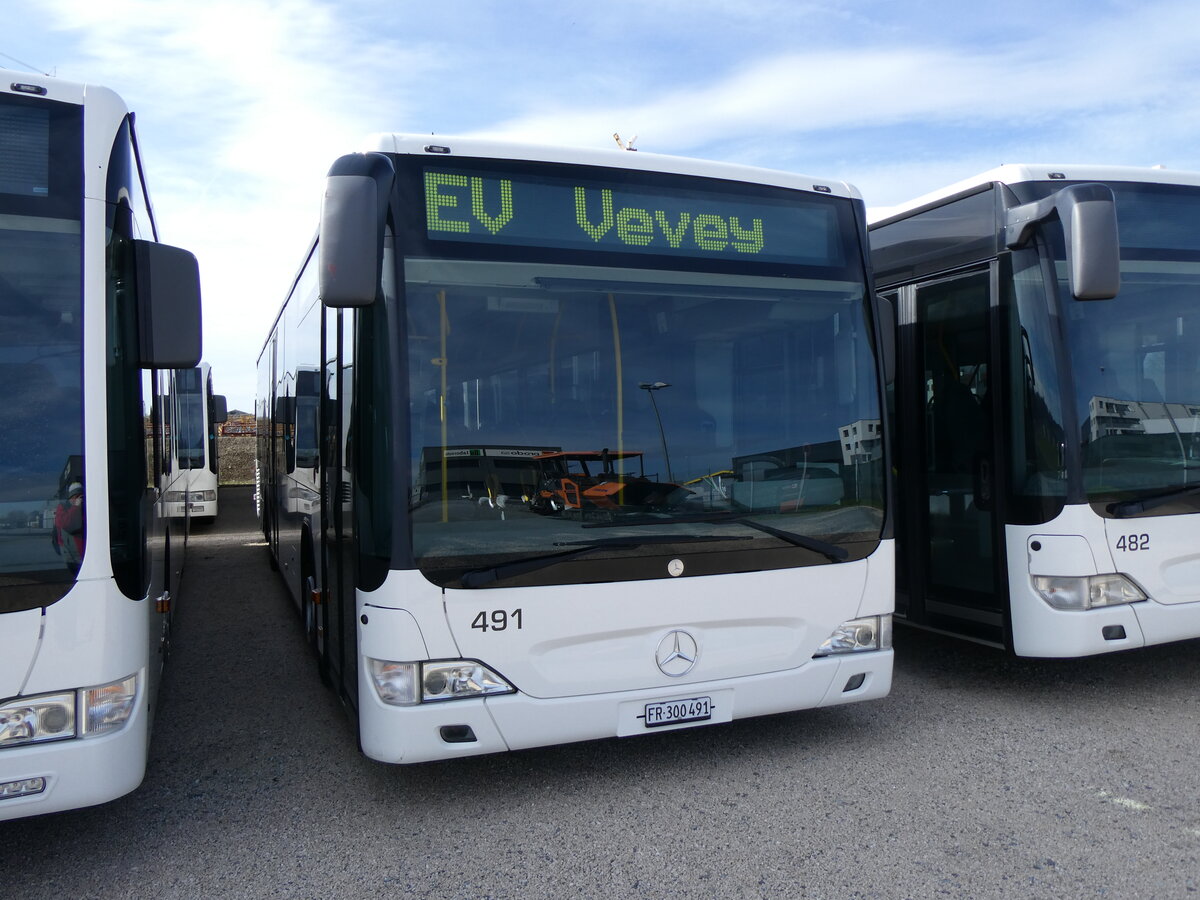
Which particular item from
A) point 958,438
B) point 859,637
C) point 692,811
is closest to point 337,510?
point 692,811

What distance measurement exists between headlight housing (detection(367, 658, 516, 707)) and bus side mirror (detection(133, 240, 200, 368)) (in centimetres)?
143

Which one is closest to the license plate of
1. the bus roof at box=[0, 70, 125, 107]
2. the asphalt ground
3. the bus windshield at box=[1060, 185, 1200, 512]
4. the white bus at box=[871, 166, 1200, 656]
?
the asphalt ground

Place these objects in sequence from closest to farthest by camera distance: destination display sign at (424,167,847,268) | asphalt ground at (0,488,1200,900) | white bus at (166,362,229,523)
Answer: asphalt ground at (0,488,1200,900)
destination display sign at (424,167,847,268)
white bus at (166,362,229,523)

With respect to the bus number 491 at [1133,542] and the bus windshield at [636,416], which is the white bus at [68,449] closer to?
the bus windshield at [636,416]

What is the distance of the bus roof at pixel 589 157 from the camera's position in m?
4.06

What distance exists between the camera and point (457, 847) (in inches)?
153

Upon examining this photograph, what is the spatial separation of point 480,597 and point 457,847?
0.99 metres

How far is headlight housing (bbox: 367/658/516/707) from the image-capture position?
393 cm

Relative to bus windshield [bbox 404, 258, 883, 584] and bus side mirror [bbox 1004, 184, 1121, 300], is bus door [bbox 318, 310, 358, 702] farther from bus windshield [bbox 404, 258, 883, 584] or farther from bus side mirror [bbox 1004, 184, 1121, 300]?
bus side mirror [bbox 1004, 184, 1121, 300]

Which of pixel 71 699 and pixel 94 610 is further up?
pixel 94 610

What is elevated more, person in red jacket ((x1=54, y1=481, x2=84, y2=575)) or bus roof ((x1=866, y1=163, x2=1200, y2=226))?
bus roof ((x1=866, y1=163, x2=1200, y2=226))

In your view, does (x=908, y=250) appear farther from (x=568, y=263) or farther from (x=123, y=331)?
(x=123, y=331)

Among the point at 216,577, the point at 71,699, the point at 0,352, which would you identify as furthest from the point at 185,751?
the point at 216,577

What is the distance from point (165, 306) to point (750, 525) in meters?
2.59
